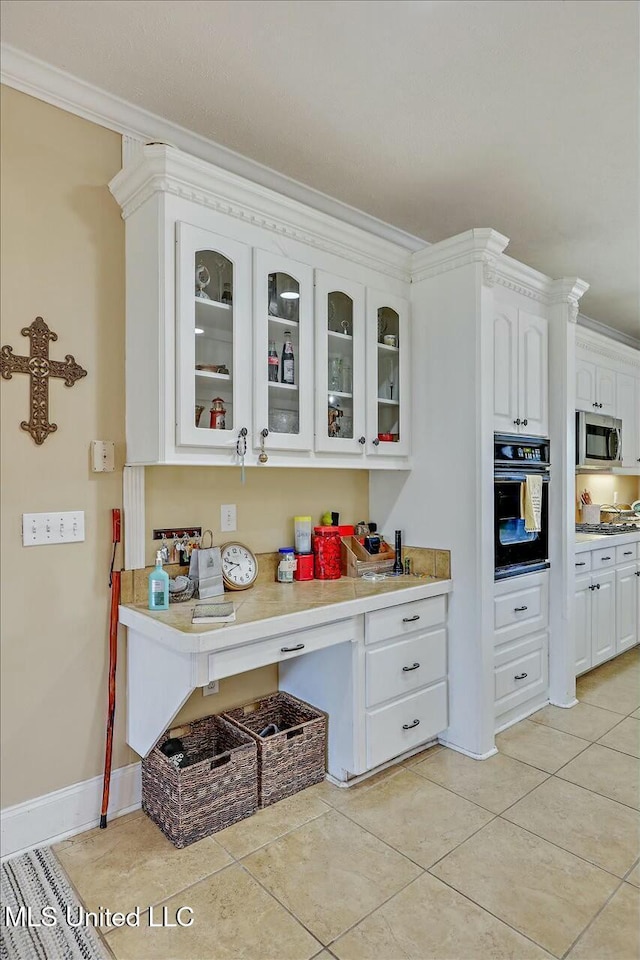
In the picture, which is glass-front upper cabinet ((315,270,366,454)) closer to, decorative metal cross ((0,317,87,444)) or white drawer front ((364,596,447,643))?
white drawer front ((364,596,447,643))

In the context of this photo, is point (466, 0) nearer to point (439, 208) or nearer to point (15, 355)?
point (439, 208)

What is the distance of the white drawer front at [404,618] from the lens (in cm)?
248

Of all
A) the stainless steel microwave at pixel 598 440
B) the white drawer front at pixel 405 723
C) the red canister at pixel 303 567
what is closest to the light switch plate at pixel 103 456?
the red canister at pixel 303 567

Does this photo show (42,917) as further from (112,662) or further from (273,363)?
(273,363)

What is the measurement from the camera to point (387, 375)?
115 inches

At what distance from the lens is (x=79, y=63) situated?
203 centimetres

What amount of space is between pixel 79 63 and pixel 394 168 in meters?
1.36

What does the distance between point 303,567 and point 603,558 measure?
230 centimetres

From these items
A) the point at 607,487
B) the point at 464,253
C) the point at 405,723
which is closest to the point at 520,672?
the point at 405,723

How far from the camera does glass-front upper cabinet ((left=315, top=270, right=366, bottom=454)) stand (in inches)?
102

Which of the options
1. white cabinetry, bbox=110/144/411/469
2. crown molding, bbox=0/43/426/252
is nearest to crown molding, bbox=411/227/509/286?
white cabinetry, bbox=110/144/411/469

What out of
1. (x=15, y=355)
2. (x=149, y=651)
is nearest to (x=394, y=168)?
(x=15, y=355)

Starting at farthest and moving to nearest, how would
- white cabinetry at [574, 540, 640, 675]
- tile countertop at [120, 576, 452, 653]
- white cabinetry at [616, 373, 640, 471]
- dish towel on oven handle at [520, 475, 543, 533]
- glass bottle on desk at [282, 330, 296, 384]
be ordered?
white cabinetry at [616, 373, 640, 471]
white cabinetry at [574, 540, 640, 675]
dish towel on oven handle at [520, 475, 543, 533]
glass bottle on desk at [282, 330, 296, 384]
tile countertop at [120, 576, 452, 653]

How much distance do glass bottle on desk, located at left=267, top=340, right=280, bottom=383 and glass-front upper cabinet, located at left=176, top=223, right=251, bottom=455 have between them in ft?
0.41
